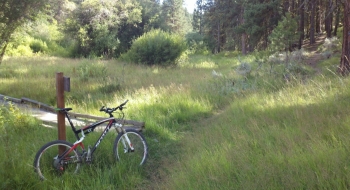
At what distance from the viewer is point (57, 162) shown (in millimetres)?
4023

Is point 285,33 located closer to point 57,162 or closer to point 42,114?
point 42,114

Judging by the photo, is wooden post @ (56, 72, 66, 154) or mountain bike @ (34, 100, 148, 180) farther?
Result: wooden post @ (56, 72, 66, 154)

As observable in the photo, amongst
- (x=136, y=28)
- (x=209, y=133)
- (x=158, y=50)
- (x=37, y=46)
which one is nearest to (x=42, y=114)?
(x=209, y=133)

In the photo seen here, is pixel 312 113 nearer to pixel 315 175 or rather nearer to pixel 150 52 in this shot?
pixel 315 175

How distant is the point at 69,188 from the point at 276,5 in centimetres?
2345

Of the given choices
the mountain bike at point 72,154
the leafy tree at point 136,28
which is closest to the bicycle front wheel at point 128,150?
the mountain bike at point 72,154

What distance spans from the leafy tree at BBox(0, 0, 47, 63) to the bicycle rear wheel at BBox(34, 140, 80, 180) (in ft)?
26.7

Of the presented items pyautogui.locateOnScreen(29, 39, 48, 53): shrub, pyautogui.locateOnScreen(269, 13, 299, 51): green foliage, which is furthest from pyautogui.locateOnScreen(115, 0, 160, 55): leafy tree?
pyautogui.locateOnScreen(269, 13, 299, 51): green foliage

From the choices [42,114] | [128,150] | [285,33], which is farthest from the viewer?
[285,33]

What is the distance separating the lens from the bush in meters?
19.5

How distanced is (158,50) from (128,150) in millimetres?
15370

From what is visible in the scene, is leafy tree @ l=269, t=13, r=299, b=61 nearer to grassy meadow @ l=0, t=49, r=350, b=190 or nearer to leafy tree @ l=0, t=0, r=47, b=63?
grassy meadow @ l=0, t=49, r=350, b=190

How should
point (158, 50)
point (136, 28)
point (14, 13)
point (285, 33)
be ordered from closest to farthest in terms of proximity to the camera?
point (14, 13) < point (285, 33) < point (158, 50) < point (136, 28)

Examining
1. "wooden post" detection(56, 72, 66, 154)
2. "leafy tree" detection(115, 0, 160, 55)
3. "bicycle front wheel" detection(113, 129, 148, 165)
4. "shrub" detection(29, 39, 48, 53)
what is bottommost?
"bicycle front wheel" detection(113, 129, 148, 165)
